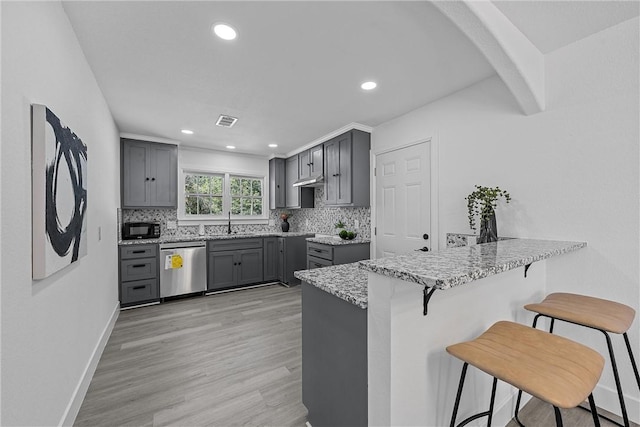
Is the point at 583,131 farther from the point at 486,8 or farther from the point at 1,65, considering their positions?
the point at 1,65

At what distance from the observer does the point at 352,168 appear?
11.8ft

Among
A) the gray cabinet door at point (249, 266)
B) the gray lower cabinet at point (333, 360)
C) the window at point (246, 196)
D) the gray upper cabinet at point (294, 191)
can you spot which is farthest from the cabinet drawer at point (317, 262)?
the gray lower cabinet at point (333, 360)

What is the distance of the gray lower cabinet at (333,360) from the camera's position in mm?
1205

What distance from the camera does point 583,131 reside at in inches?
71.3

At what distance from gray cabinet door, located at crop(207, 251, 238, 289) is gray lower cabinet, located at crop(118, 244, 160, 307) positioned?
733 mm

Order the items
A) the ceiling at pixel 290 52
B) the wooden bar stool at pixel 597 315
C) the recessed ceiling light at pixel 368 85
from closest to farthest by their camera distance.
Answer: the wooden bar stool at pixel 597 315 < the ceiling at pixel 290 52 < the recessed ceiling light at pixel 368 85

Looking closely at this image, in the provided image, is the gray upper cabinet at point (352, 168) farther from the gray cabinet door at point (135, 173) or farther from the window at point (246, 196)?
the gray cabinet door at point (135, 173)

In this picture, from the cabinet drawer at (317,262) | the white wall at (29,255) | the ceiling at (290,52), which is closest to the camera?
the white wall at (29,255)

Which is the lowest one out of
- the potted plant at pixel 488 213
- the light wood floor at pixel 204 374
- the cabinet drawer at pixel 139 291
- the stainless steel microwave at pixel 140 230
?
the light wood floor at pixel 204 374

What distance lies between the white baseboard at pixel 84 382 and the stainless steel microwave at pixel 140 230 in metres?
1.39

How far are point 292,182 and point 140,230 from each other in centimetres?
254

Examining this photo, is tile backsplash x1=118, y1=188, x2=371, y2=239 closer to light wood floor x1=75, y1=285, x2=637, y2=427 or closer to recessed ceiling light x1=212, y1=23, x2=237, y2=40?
light wood floor x1=75, y1=285, x2=637, y2=427

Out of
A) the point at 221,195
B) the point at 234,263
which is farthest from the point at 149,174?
the point at 234,263

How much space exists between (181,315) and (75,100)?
257 cm
